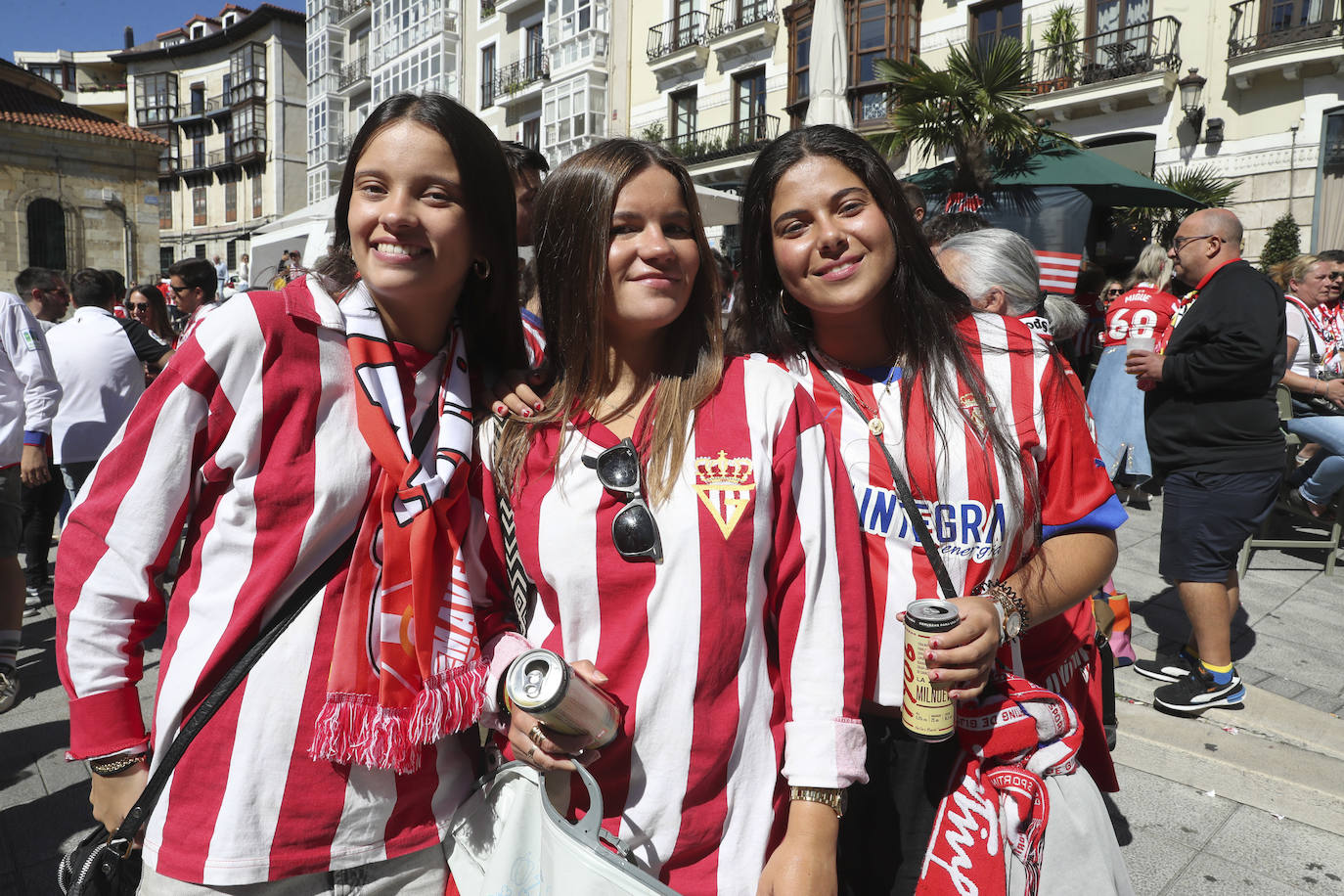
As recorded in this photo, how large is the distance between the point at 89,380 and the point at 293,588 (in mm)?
5211

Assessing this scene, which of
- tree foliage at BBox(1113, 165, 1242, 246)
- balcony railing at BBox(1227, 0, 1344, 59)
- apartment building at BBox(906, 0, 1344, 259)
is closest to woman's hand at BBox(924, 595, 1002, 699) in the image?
tree foliage at BBox(1113, 165, 1242, 246)

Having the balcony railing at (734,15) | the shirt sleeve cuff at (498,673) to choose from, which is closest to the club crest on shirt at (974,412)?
the shirt sleeve cuff at (498,673)

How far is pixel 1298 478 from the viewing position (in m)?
6.65

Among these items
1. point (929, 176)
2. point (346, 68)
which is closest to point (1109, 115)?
point (929, 176)

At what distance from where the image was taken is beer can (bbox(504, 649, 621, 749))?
132cm

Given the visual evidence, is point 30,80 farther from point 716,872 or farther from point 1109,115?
point 716,872

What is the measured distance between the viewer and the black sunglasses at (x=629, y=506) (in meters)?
1.50

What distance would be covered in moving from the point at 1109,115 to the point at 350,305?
18717 mm

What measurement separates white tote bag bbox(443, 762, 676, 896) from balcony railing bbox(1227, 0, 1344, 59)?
721 inches

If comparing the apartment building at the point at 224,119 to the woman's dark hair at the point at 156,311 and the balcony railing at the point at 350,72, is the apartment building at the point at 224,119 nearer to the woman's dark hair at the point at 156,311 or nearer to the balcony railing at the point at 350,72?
the balcony railing at the point at 350,72

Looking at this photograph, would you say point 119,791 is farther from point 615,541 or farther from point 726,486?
point 726,486

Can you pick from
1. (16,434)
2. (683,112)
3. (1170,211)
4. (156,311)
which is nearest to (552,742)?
(16,434)

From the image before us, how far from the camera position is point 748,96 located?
23.1m

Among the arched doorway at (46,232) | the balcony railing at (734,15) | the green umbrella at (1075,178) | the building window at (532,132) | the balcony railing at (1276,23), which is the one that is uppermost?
the balcony railing at (734,15)
